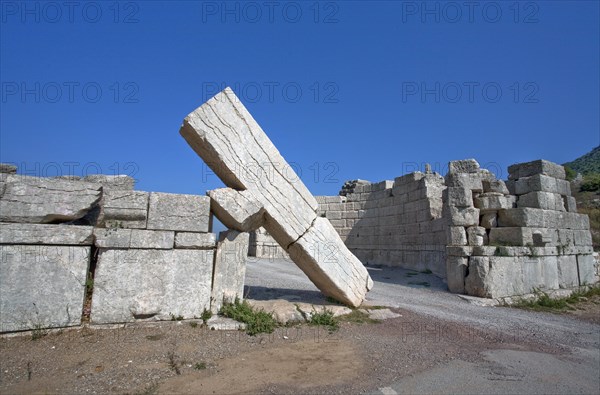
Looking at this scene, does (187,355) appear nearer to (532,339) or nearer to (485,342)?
(485,342)

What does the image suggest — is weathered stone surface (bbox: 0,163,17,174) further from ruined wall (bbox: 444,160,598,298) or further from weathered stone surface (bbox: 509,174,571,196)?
weathered stone surface (bbox: 509,174,571,196)

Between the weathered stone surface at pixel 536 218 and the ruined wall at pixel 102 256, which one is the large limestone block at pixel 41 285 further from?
the weathered stone surface at pixel 536 218

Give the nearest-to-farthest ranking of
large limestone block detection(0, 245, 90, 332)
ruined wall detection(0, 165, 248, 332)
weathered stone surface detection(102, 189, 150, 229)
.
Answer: large limestone block detection(0, 245, 90, 332), ruined wall detection(0, 165, 248, 332), weathered stone surface detection(102, 189, 150, 229)

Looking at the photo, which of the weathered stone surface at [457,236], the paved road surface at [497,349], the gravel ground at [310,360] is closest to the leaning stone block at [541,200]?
the weathered stone surface at [457,236]

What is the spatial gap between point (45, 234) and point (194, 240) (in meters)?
1.79

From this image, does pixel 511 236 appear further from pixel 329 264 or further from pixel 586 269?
pixel 329 264

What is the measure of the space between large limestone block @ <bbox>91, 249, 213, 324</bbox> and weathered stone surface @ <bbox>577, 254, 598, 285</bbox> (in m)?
10.3

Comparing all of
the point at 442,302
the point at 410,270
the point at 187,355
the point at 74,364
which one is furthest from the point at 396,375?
the point at 410,270

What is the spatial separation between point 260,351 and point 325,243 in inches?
85.7

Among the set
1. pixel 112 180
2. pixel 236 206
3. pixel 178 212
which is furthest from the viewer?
pixel 112 180

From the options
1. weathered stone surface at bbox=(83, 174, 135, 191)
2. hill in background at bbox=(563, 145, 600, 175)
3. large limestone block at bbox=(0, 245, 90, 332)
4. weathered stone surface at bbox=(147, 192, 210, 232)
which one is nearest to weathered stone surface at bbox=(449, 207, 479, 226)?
weathered stone surface at bbox=(147, 192, 210, 232)

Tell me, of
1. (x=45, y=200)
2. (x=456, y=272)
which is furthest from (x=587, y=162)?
(x=45, y=200)

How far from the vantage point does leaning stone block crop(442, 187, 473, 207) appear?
9.21 metres

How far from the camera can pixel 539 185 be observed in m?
9.30
